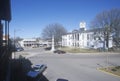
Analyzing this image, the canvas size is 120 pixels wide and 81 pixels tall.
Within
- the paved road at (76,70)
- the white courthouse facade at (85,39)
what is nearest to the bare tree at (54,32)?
the white courthouse facade at (85,39)

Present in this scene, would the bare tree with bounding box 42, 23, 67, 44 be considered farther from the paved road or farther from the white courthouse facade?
the paved road

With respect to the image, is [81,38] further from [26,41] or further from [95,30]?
[26,41]

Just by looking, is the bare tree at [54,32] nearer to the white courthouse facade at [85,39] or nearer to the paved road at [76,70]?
the white courthouse facade at [85,39]

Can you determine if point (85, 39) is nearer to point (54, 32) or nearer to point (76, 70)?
point (54, 32)

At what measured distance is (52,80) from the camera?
61.7ft

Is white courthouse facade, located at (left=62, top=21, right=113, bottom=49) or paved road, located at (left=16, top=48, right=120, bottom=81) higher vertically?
white courthouse facade, located at (left=62, top=21, right=113, bottom=49)

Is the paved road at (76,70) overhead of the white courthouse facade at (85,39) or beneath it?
beneath

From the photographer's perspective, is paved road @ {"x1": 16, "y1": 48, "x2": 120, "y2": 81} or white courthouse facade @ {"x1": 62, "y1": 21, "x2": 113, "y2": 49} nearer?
paved road @ {"x1": 16, "y1": 48, "x2": 120, "y2": 81}

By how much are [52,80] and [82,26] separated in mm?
76548

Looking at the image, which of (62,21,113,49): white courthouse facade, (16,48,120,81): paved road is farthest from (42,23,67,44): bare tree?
(16,48,120,81): paved road

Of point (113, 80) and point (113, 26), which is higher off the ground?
point (113, 26)

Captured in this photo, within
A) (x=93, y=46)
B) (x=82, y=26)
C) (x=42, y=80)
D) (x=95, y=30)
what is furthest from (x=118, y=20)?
(x=42, y=80)

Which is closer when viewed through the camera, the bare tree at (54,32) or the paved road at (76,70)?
the paved road at (76,70)

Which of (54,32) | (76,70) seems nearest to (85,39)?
(54,32)
